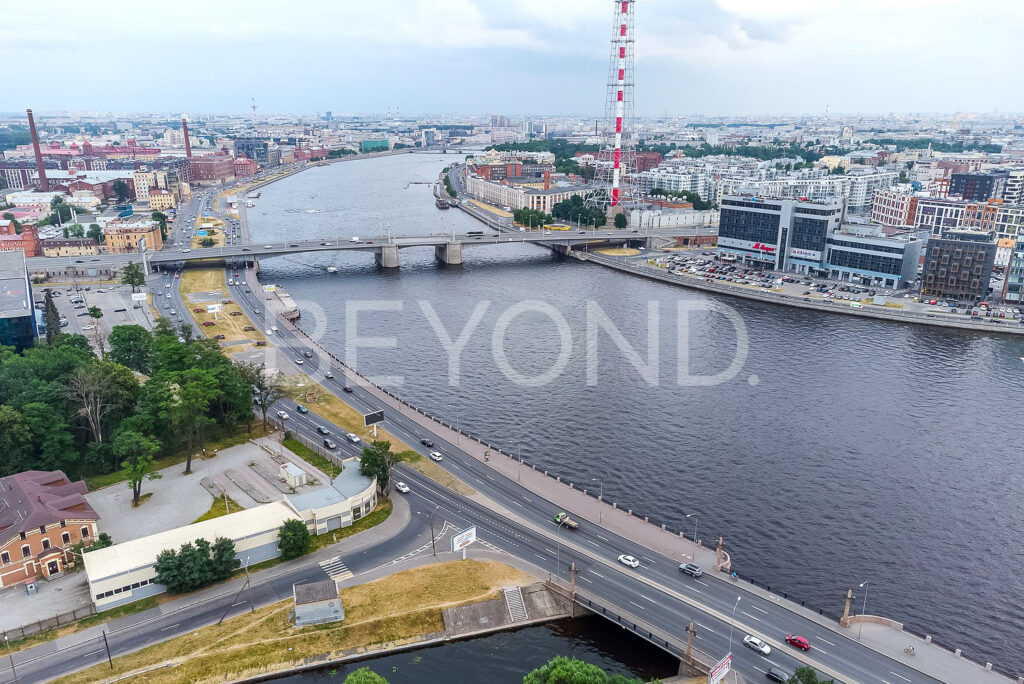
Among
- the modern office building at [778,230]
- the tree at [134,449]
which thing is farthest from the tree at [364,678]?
the modern office building at [778,230]

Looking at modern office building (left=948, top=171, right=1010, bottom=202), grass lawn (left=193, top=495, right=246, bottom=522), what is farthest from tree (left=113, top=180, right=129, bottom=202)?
modern office building (left=948, top=171, right=1010, bottom=202)

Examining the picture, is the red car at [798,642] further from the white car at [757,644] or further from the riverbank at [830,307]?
the riverbank at [830,307]

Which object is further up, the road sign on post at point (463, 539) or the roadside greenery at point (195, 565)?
the road sign on post at point (463, 539)

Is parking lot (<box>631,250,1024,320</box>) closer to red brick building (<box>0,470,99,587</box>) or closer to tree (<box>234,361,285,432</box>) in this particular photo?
tree (<box>234,361,285,432</box>)

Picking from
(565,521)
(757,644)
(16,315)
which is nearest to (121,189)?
(16,315)

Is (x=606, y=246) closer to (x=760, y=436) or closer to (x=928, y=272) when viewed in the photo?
(x=928, y=272)

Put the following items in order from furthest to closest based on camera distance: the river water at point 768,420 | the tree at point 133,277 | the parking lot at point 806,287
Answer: the tree at point 133,277 < the parking lot at point 806,287 < the river water at point 768,420
